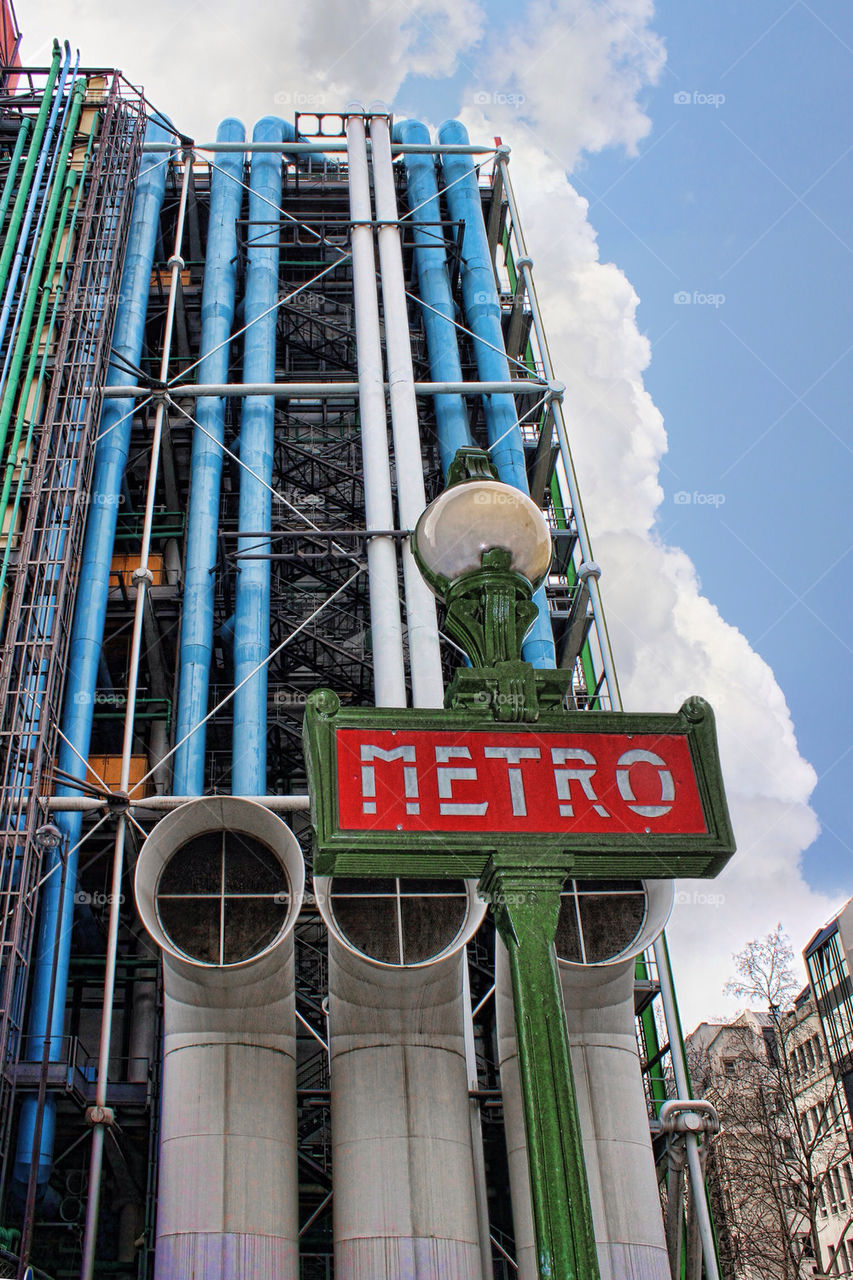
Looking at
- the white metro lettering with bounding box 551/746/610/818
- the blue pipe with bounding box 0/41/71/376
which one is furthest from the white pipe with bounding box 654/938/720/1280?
the blue pipe with bounding box 0/41/71/376

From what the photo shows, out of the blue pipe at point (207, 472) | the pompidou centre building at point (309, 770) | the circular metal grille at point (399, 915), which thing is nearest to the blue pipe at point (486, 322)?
the pompidou centre building at point (309, 770)

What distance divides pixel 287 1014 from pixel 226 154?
22046mm

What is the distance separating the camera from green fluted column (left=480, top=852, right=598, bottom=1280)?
4355mm

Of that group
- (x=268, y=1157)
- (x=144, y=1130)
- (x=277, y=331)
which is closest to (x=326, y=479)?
(x=277, y=331)

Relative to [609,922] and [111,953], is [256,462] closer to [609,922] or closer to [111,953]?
[111,953]

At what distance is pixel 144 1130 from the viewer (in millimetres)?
18344

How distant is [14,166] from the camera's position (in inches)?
993

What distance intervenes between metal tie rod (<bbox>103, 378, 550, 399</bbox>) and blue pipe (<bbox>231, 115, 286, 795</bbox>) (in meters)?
0.83

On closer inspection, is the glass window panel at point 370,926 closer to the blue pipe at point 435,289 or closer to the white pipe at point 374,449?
the white pipe at point 374,449

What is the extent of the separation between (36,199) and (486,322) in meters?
9.82

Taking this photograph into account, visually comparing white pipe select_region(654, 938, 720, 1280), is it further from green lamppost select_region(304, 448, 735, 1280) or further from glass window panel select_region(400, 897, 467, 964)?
green lamppost select_region(304, 448, 735, 1280)

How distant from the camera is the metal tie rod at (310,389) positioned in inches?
898

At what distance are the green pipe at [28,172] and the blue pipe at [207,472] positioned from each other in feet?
12.8

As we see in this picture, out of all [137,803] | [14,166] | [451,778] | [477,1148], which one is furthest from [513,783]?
[14,166]
